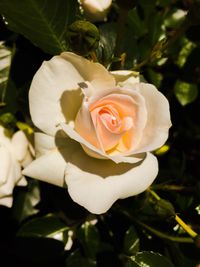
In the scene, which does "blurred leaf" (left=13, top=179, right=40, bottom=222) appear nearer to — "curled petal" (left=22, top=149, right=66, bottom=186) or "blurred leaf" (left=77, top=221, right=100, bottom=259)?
"blurred leaf" (left=77, top=221, right=100, bottom=259)

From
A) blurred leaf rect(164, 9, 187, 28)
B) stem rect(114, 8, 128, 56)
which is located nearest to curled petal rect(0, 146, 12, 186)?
stem rect(114, 8, 128, 56)

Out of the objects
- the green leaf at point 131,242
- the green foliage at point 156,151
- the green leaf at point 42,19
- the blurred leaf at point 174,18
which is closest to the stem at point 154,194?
the green foliage at point 156,151

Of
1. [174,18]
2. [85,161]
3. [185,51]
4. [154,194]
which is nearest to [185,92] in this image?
[185,51]

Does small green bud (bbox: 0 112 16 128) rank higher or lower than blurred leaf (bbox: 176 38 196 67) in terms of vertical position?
lower

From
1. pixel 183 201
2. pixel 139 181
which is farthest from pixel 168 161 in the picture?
pixel 139 181

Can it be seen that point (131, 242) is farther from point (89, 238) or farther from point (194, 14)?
point (194, 14)
